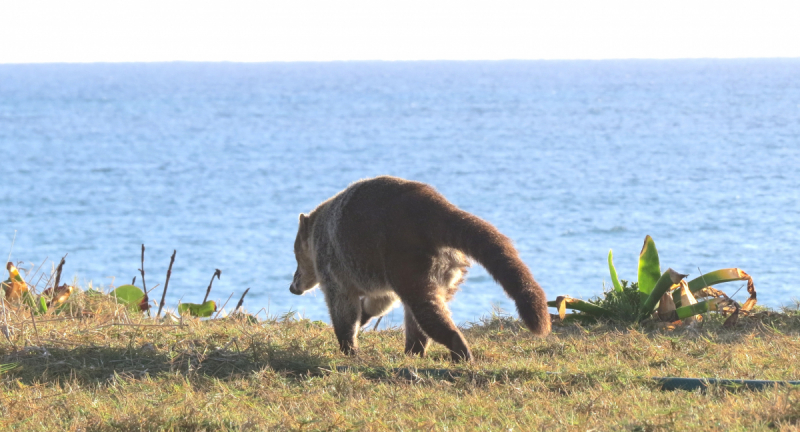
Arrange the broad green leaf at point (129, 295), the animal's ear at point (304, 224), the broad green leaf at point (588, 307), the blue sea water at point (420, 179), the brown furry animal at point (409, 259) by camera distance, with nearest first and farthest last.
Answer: the brown furry animal at point (409, 259) < the animal's ear at point (304, 224) < the broad green leaf at point (588, 307) < the broad green leaf at point (129, 295) < the blue sea water at point (420, 179)

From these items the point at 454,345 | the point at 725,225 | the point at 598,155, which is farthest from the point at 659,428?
the point at 598,155

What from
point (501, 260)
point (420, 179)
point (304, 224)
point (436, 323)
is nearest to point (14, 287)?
point (304, 224)

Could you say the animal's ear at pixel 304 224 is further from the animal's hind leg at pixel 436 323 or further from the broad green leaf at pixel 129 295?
the broad green leaf at pixel 129 295

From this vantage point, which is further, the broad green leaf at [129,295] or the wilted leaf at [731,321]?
the broad green leaf at [129,295]

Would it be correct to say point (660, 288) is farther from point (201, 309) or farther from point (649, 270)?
point (201, 309)

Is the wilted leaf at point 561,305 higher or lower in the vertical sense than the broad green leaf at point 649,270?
lower

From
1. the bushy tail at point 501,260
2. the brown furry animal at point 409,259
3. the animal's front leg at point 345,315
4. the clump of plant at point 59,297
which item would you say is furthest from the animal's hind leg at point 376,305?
the clump of plant at point 59,297

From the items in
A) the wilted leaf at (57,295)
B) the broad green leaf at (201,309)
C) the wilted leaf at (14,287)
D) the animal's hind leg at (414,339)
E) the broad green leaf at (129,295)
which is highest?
the animal's hind leg at (414,339)

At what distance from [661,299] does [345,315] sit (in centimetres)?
303

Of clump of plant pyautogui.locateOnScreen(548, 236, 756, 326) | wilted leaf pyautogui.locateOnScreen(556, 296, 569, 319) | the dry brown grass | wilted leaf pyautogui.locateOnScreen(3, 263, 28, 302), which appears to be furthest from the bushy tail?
wilted leaf pyautogui.locateOnScreen(3, 263, 28, 302)

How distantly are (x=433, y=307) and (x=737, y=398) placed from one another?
6.64ft

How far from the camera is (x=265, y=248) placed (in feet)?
99.7

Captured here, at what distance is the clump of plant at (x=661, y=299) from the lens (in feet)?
23.6

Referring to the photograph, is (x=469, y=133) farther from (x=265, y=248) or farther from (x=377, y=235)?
(x=377, y=235)
